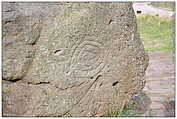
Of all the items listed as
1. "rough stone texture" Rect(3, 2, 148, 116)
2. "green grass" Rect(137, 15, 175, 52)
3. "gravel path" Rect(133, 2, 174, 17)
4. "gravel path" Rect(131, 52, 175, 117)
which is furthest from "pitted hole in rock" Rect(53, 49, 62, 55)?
"gravel path" Rect(133, 2, 174, 17)

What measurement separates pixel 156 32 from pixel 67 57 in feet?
19.7

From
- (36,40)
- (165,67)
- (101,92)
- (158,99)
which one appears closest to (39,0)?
(36,40)

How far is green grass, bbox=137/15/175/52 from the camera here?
21.3ft

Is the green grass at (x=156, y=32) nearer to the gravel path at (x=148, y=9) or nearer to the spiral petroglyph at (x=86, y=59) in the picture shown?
the gravel path at (x=148, y=9)

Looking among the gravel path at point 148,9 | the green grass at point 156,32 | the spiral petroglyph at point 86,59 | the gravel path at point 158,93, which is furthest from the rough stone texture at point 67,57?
the gravel path at point 148,9

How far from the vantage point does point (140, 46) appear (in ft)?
8.02

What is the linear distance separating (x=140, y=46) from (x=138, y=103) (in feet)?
3.98

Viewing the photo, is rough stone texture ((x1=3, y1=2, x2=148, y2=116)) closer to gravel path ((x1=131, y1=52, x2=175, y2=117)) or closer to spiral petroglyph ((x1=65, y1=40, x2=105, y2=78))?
spiral petroglyph ((x1=65, y1=40, x2=105, y2=78))

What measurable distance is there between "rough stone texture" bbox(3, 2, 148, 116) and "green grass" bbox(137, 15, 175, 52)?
4025 mm

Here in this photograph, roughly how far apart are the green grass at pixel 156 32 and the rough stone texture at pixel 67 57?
13.2 feet

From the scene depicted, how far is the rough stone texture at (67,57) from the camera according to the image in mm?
1912

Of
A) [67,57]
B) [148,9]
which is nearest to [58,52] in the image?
[67,57]

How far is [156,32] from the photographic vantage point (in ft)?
25.7

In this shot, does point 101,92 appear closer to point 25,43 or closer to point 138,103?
point 25,43
